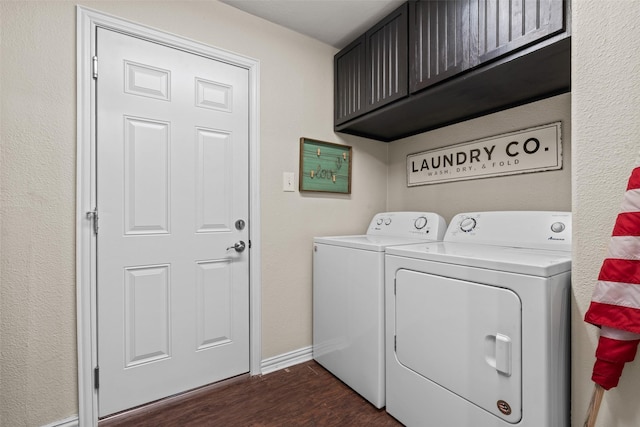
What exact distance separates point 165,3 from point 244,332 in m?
1.92

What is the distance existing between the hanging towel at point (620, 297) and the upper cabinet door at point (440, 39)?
2.93 feet

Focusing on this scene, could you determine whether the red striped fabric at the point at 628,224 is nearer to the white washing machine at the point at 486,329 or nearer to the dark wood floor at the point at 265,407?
the white washing machine at the point at 486,329

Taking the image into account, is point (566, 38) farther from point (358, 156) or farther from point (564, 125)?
point (358, 156)

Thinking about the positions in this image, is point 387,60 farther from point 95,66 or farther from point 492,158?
point 95,66

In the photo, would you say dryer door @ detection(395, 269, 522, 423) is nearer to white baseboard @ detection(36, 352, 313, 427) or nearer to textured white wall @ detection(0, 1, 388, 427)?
white baseboard @ detection(36, 352, 313, 427)

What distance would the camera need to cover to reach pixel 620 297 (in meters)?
0.75

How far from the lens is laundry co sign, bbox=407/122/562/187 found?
1.56 metres

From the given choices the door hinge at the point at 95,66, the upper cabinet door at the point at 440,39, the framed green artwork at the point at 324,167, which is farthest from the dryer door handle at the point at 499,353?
the door hinge at the point at 95,66

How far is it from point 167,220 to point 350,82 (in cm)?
148

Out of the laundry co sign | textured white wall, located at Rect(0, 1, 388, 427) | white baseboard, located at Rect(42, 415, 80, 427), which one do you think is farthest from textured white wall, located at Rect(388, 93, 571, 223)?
white baseboard, located at Rect(42, 415, 80, 427)

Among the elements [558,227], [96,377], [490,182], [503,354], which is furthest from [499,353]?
[96,377]

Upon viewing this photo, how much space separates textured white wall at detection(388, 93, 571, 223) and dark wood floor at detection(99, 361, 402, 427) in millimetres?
1312

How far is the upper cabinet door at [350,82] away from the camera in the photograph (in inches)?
77.4

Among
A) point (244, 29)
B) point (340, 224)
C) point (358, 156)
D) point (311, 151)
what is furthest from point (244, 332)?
point (244, 29)
